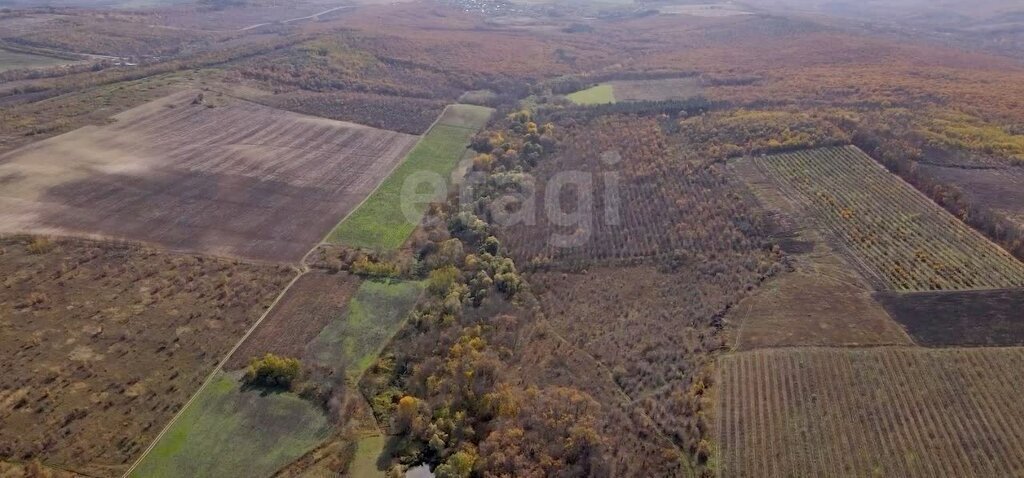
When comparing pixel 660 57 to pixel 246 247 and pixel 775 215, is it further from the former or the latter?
pixel 246 247

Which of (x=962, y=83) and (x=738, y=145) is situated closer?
(x=738, y=145)

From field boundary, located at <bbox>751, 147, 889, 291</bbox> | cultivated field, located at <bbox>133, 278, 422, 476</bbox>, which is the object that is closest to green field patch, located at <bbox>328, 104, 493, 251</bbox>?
cultivated field, located at <bbox>133, 278, 422, 476</bbox>

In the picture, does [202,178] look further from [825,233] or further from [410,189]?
[825,233]

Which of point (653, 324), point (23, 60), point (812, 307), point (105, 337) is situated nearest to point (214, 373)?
point (105, 337)

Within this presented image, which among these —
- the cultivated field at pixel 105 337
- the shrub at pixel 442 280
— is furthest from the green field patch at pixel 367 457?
the shrub at pixel 442 280

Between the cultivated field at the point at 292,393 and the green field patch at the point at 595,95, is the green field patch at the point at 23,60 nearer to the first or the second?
the cultivated field at the point at 292,393

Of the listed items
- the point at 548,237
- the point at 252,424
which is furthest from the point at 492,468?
the point at 548,237
